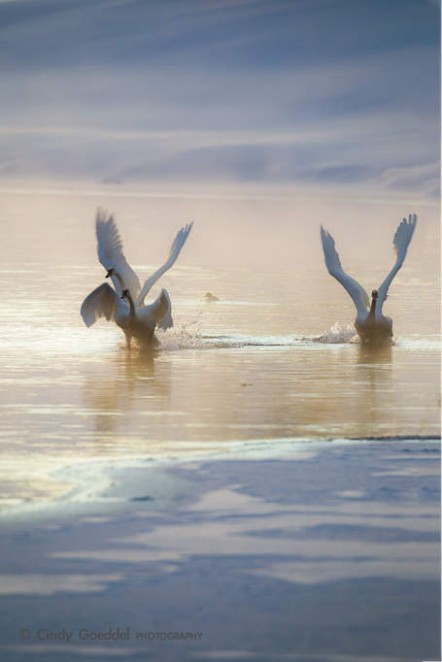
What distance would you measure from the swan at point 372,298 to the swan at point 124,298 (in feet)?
4.28

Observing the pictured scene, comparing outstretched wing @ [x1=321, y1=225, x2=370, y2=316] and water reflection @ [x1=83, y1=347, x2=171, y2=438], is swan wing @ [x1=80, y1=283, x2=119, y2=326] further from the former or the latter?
outstretched wing @ [x1=321, y1=225, x2=370, y2=316]

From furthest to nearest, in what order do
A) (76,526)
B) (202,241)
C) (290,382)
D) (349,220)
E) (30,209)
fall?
(30,209)
(349,220)
(202,241)
(290,382)
(76,526)

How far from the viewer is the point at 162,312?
12.5 metres

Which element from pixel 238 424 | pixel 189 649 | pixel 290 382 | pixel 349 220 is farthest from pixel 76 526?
pixel 349 220

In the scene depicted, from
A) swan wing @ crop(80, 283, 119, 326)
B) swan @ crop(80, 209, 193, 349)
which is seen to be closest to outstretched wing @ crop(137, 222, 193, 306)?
swan @ crop(80, 209, 193, 349)

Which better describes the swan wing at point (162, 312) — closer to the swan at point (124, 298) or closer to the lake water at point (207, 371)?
the swan at point (124, 298)

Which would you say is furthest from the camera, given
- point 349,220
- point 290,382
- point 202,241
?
point 349,220

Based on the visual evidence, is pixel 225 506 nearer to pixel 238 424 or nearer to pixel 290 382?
pixel 238 424

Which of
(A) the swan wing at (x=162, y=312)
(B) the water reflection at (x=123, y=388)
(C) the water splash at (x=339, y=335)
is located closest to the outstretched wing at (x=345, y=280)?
(C) the water splash at (x=339, y=335)

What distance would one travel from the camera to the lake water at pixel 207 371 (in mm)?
8055

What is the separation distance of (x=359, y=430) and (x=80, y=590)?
3167mm

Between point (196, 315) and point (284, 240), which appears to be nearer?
point (196, 315)

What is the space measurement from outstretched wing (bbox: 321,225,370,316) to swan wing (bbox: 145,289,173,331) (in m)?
1.60

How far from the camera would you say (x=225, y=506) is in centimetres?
652
